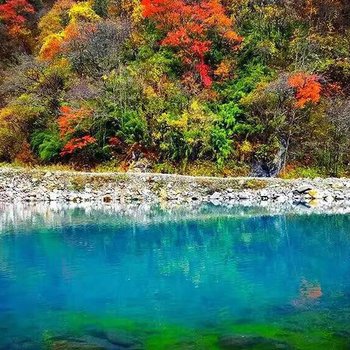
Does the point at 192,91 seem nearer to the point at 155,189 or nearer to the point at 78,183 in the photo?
the point at 155,189

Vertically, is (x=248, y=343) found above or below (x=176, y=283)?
above

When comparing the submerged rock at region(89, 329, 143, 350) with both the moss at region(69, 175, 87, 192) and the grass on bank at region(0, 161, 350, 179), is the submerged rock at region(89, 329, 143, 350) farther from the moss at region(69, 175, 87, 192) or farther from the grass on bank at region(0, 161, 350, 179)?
the grass on bank at region(0, 161, 350, 179)

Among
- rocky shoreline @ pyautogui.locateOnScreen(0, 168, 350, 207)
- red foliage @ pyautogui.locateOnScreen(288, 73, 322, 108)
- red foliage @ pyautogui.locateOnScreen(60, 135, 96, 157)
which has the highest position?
red foliage @ pyautogui.locateOnScreen(288, 73, 322, 108)

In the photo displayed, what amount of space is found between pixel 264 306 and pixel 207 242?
7.22 meters

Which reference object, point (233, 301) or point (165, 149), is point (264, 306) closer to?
point (233, 301)

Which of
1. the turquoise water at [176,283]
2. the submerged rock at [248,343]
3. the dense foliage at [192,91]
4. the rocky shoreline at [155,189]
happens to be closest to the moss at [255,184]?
the rocky shoreline at [155,189]

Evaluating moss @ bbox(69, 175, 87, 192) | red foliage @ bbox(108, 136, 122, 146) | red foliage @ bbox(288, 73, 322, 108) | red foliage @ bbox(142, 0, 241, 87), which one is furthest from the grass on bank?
red foliage @ bbox(142, 0, 241, 87)

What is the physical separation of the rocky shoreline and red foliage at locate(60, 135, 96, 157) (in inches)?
119

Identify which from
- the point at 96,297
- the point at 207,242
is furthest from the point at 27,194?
the point at 96,297

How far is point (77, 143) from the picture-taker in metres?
Result: 30.3

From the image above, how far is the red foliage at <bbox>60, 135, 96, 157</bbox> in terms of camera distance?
97.7ft

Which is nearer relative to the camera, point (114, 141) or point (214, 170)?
point (214, 170)

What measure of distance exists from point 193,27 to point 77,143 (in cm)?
1035

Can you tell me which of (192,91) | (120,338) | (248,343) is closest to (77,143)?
(192,91)
